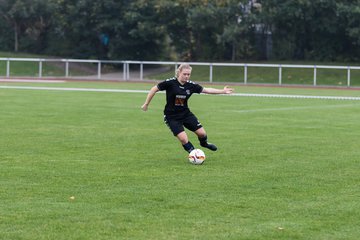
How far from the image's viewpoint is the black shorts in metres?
13.4

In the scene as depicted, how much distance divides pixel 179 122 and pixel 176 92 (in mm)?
504

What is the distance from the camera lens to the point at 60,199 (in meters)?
9.53

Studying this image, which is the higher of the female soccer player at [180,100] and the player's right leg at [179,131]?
the female soccer player at [180,100]

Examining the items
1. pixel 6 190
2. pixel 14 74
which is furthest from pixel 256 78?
pixel 6 190

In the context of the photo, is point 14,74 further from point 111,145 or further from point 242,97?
point 111,145

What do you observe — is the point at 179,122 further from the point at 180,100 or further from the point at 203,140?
the point at 203,140

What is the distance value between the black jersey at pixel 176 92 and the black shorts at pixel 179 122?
0.08 metres

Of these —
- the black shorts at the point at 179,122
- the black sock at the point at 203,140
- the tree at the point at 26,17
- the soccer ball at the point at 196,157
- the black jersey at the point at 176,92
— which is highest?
the tree at the point at 26,17

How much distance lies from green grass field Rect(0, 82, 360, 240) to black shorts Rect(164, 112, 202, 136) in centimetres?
53

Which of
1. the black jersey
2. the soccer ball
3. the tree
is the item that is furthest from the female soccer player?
the tree

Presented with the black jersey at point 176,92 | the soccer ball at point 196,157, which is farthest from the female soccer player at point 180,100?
the soccer ball at point 196,157

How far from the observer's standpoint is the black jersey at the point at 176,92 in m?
13.4

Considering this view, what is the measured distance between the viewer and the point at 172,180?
36.4 feet

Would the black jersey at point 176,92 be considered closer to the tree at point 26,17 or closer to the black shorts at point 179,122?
the black shorts at point 179,122
